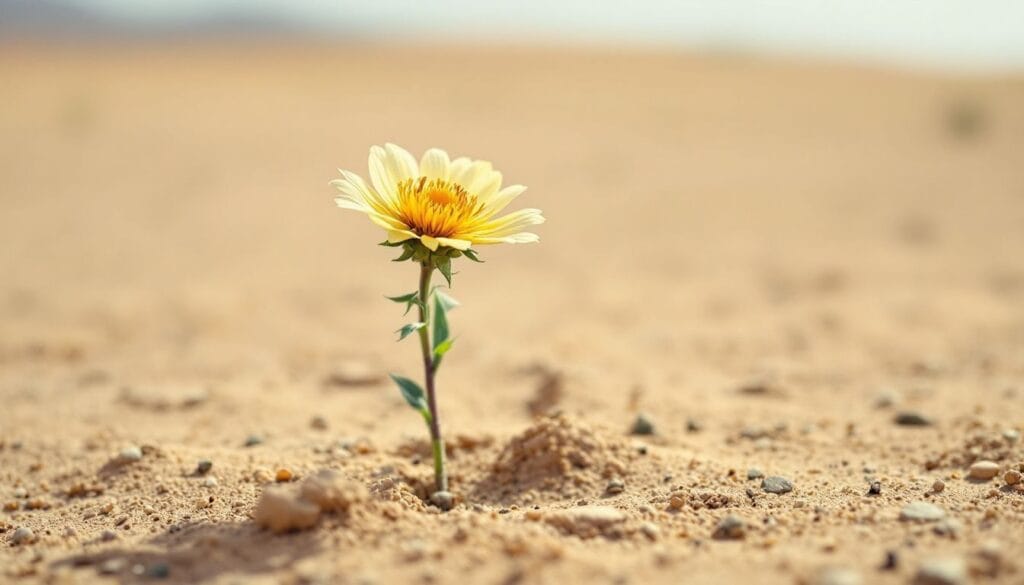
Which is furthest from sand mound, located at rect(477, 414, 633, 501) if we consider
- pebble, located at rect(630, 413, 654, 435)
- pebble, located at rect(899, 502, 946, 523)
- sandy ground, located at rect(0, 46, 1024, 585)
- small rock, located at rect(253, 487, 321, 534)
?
pebble, located at rect(899, 502, 946, 523)

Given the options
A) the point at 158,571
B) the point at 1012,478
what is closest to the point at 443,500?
the point at 158,571

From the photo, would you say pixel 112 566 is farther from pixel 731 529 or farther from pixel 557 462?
pixel 731 529

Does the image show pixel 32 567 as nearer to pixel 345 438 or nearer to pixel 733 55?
pixel 345 438

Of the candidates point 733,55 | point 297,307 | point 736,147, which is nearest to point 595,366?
point 297,307

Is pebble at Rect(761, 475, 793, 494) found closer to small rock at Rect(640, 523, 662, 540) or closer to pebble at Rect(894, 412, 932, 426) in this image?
small rock at Rect(640, 523, 662, 540)

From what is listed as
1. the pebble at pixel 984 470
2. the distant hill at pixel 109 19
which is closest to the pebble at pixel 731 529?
the pebble at pixel 984 470
